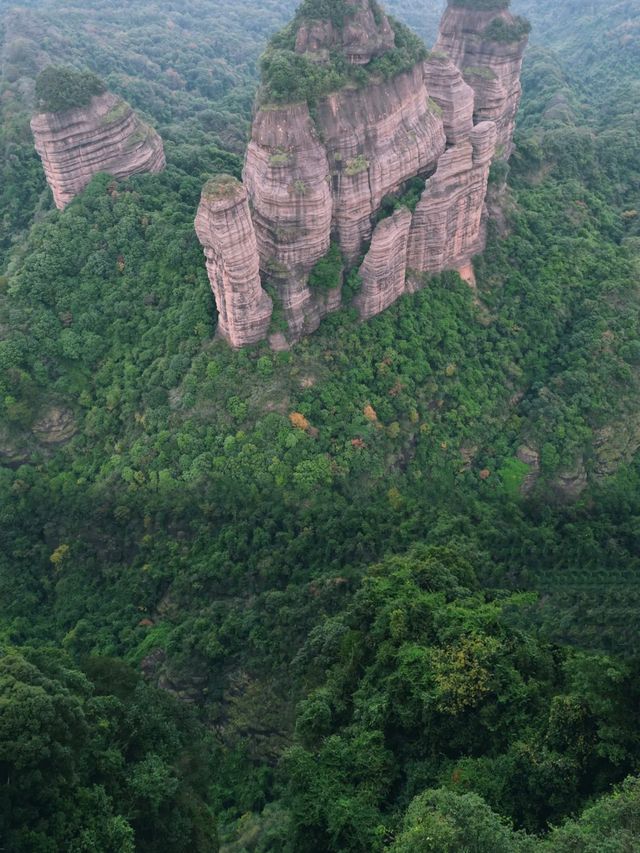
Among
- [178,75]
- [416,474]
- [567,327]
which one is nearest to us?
[416,474]

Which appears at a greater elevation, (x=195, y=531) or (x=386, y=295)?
(x=386, y=295)

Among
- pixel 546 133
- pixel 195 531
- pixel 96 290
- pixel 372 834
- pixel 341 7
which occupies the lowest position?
pixel 195 531

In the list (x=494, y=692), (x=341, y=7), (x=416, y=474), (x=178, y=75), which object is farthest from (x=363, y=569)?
(x=178, y=75)

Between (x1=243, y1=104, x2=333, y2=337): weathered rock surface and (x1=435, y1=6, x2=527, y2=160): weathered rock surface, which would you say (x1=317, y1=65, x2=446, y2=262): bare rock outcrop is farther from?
(x1=435, y1=6, x2=527, y2=160): weathered rock surface

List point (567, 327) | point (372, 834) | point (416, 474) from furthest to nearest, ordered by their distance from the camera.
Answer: point (567, 327)
point (416, 474)
point (372, 834)

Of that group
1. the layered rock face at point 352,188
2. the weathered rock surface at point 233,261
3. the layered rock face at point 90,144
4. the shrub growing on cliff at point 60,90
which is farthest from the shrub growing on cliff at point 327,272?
the shrub growing on cliff at point 60,90

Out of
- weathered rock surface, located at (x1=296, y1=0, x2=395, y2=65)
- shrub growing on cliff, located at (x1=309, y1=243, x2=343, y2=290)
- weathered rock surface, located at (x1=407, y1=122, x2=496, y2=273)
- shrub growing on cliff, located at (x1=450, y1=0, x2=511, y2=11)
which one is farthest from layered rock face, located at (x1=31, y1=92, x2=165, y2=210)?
shrub growing on cliff, located at (x1=450, y1=0, x2=511, y2=11)

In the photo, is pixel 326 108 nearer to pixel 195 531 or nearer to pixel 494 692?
pixel 195 531

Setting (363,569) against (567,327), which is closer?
(363,569)

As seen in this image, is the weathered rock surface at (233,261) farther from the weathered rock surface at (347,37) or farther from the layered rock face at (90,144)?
the layered rock face at (90,144)
